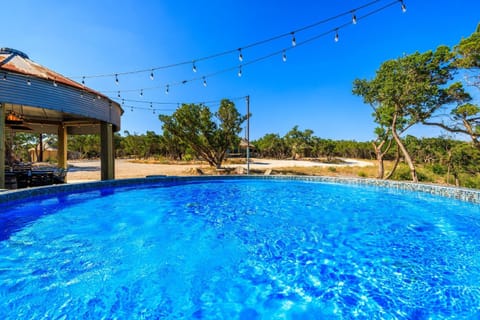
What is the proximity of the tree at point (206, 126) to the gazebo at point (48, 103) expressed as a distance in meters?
4.88

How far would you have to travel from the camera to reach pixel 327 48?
13.0 m

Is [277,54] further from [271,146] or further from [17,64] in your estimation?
[271,146]

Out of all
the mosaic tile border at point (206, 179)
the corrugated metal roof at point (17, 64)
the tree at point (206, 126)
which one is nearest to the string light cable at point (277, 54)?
the corrugated metal roof at point (17, 64)

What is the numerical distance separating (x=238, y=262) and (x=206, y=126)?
43.2ft

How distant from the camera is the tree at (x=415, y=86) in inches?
379

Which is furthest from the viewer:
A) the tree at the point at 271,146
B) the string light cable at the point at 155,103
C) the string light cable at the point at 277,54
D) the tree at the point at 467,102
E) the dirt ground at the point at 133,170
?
the tree at the point at 271,146

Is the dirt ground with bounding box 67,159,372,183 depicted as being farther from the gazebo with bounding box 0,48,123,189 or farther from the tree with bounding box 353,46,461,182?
the tree with bounding box 353,46,461,182

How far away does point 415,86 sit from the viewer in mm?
9734

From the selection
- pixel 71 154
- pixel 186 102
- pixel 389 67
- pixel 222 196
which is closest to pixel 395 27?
pixel 389 67

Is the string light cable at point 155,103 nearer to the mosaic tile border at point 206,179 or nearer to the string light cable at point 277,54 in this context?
the string light cable at point 277,54

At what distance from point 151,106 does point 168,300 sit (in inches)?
499

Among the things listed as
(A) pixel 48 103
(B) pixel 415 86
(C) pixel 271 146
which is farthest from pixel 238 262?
(C) pixel 271 146

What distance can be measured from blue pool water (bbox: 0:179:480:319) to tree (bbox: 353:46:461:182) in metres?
5.63

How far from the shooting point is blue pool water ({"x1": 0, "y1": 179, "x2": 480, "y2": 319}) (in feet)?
7.70
